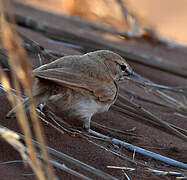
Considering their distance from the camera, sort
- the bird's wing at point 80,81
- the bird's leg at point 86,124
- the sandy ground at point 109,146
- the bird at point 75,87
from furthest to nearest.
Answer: the bird's leg at point 86,124 < the bird at point 75,87 < the bird's wing at point 80,81 < the sandy ground at point 109,146

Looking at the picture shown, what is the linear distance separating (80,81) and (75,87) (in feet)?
0.22

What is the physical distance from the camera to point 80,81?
3.43m

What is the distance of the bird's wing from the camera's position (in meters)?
3.19

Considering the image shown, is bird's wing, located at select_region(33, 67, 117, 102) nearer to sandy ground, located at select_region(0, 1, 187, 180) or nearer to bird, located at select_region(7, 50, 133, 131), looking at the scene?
bird, located at select_region(7, 50, 133, 131)

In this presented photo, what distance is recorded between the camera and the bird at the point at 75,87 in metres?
3.31

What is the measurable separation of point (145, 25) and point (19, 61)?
5806 mm

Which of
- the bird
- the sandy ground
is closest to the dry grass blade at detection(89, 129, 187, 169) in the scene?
the sandy ground

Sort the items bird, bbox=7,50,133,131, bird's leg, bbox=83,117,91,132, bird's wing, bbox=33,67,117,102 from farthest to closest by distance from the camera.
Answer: bird's leg, bbox=83,117,91,132 < bird, bbox=7,50,133,131 < bird's wing, bbox=33,67,117,102

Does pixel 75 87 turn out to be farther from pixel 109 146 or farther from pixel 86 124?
pixel 109 146

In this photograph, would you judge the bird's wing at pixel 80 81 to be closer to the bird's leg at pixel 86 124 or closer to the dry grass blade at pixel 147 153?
the bird's leg at pixel 86 124

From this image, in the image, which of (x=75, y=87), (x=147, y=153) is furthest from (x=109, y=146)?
(x=75, y=87)

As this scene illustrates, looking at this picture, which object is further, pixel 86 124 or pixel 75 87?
pixel 86 124

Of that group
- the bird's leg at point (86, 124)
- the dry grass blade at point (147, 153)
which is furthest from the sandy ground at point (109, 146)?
the bird's leg at point (86, 124)

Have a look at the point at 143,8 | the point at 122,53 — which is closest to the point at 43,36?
the point at 122,53
